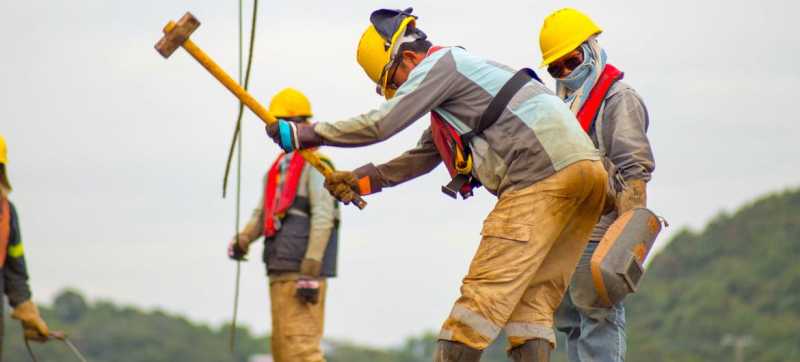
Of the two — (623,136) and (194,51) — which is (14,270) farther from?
(623,136)

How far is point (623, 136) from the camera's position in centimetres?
1076

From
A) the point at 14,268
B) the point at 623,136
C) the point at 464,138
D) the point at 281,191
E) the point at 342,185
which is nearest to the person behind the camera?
the point at 464,138

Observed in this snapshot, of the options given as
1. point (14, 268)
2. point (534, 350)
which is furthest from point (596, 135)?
point (14, 268)

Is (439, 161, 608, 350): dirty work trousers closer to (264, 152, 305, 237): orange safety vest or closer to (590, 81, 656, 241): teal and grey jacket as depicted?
(590, 81, 656, 241): teal and grey jacket

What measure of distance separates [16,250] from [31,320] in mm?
583

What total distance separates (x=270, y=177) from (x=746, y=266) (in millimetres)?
51830

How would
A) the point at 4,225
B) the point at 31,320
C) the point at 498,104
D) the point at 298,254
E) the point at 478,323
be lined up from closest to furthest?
the point at 478,323 → the point at 498,104 → the point at 4,225 → the point at 31,320 → the point at 298,254

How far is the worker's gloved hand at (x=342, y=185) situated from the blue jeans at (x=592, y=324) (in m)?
1.30

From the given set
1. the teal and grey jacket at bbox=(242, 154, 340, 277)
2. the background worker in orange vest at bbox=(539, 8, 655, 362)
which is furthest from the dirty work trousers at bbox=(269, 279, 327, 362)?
the background worker in orange vest at bbox=(539, 8, 655, 362)

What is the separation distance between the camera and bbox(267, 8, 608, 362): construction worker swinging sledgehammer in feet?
31.7

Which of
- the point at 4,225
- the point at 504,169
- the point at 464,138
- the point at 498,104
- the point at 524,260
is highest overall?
the point at 498,104

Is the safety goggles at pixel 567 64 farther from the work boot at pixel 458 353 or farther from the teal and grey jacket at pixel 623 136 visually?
the work boot at pixel 458 353

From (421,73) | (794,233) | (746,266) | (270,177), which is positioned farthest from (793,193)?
(421,73)

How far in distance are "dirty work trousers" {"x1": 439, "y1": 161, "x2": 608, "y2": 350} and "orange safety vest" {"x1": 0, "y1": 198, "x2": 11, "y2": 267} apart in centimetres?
500
